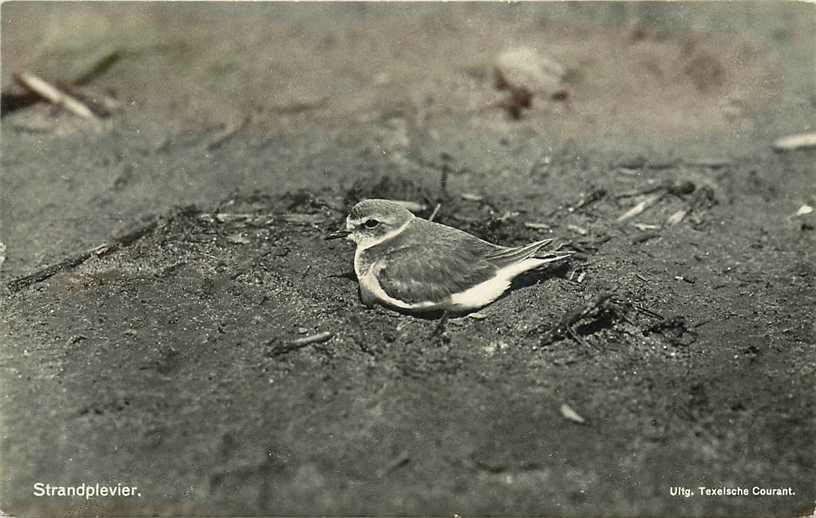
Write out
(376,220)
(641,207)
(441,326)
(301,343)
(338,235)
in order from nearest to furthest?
1. (301,343)
2. (441,326)
3. (376,220)
4. (338,235)
5. (641,207)

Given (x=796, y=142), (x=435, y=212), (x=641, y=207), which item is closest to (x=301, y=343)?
(x=435, y=212)

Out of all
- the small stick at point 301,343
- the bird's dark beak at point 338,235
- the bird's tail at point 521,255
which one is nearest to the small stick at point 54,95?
the bird's dark beak at point 338,235

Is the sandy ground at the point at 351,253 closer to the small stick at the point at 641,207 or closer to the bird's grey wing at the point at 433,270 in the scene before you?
the small stick at the point at 641,207

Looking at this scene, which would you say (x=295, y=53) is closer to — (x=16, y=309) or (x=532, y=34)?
(x=532, y=34)

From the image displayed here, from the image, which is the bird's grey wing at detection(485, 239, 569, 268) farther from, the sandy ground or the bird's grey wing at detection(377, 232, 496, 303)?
the sandy ground

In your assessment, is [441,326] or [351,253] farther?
[351,253]

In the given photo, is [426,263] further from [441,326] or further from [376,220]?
[376,220]

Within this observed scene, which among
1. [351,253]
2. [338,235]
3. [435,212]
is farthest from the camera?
[435,212]
